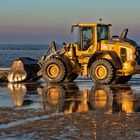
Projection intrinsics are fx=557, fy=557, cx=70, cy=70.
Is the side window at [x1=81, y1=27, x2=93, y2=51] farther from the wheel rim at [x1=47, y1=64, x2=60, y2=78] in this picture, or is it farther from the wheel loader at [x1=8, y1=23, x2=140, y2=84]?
the wheel rim at [x1=47, y1=64, x2=60, y2=78]

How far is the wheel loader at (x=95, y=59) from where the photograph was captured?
23703 millimetres

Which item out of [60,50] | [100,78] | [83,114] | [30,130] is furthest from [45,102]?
[60,50]

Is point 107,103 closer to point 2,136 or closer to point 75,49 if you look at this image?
point 2,136

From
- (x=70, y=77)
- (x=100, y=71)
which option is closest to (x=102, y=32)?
(x=100, y=71)

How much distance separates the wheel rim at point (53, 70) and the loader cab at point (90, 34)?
4.48 feet

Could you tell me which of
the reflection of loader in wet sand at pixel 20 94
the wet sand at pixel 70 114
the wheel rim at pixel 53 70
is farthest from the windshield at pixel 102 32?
the wet sand at pixel 70 114

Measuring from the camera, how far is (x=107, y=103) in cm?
1586

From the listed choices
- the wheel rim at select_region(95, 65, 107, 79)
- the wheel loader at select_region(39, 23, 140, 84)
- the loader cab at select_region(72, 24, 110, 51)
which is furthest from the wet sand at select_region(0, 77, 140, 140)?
the loader cab at select_region(72, 24, 110, 51)

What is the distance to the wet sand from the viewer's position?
10727 mm

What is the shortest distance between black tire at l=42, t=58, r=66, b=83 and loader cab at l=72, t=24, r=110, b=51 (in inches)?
46.3

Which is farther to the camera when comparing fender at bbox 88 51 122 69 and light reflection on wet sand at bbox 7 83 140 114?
fender at bbox 88 51 122 69

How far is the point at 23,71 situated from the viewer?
25.6 meters

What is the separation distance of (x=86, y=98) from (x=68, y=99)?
Answer: 2.00 feet

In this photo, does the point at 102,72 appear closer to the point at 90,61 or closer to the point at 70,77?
the point at 90,61
